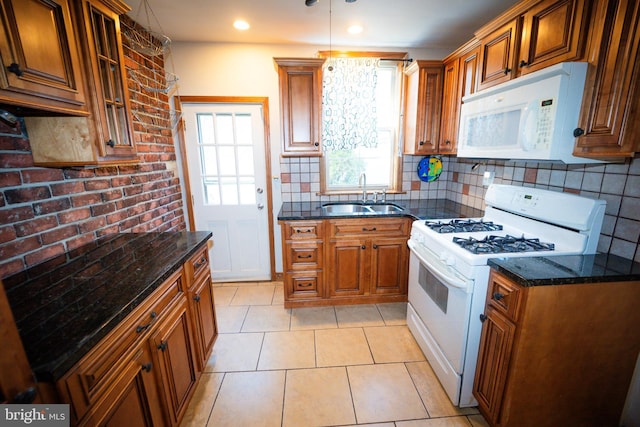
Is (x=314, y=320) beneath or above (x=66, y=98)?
beneath

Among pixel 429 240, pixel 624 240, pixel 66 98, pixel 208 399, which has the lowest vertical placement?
pixel 208 399

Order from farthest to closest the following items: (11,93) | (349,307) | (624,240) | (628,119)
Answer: (349,307) → (624,240) → (628,119) → (11,93)

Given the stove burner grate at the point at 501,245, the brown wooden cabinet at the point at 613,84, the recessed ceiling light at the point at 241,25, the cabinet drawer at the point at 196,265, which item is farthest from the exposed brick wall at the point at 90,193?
the brown wooden cabinet at the point at 613,84

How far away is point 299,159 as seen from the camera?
2838 millimetres

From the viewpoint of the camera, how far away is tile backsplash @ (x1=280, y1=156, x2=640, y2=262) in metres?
1.34

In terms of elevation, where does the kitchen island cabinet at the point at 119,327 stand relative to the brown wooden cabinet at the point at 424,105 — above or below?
below

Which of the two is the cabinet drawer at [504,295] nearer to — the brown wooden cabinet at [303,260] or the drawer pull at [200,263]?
the brown wooden cabinet at [303,260]

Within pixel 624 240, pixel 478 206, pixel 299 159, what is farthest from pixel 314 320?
pixel 624 240

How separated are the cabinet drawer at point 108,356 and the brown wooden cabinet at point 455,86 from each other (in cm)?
249

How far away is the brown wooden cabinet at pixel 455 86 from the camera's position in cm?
203

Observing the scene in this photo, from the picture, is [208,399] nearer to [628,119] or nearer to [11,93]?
[11,93]

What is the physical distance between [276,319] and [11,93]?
7.11 ft

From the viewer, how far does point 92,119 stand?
1.31 metres
